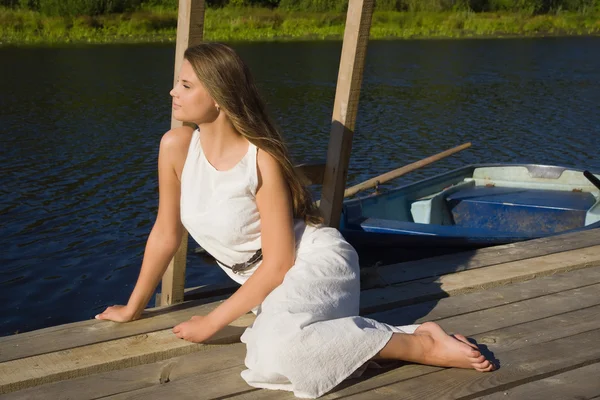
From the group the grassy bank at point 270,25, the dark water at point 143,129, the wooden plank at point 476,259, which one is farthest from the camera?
the grassy bank at point 270,25

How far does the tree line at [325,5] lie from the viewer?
103 feet

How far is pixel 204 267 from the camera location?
6.52 metres

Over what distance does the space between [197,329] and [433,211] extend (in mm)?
3734

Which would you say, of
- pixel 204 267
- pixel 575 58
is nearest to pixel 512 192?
pixel 204 267

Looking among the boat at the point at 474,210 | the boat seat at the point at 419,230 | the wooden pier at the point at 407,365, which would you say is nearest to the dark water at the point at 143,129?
the boat at the point at 474,210

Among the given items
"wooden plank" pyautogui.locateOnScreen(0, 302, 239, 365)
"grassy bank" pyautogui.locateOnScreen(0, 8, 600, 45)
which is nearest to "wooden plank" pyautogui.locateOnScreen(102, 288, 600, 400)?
"wooden plank" pyautogui.locateOnScreen(0, 302, 239, 365)

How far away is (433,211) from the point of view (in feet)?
20.1

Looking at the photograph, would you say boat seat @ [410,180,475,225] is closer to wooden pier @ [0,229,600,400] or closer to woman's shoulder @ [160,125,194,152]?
wooden pier @ [0,229,600,400]

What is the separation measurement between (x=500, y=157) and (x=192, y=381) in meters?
9.47

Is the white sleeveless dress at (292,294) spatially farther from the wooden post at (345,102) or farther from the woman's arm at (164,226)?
the wooden post at (345,102)

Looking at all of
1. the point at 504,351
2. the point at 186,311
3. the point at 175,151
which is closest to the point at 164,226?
the point at 175,151

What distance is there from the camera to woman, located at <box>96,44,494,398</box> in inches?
92.9

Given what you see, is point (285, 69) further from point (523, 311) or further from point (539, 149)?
point (523, 311)

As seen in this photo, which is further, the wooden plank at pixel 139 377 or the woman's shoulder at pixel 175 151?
the woman's shoulder at pixel 175 151
